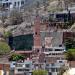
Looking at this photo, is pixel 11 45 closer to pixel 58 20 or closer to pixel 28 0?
pixel 58 20

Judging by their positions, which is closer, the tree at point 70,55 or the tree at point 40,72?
the tree at point 40,72

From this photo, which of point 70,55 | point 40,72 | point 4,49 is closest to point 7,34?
point 4,49

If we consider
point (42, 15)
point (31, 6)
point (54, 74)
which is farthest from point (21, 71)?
point (31, 6)

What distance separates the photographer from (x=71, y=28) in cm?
4250

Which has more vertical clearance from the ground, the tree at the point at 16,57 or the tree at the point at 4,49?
the tree at the point at 4,49

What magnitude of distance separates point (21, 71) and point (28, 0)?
1514 centimetres

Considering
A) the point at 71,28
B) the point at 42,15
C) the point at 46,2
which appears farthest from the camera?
the point at 46,2

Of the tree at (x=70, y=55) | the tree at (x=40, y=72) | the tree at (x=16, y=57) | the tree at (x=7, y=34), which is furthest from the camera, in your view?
the tree at (x=7, y=34)

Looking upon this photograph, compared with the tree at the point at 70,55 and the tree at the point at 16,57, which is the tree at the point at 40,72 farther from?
the tree at the point at 16,57

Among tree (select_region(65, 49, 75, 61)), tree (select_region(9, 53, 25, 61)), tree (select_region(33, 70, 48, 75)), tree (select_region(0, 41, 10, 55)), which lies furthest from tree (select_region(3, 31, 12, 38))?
tree (select_region(33, 70, 48, 75))

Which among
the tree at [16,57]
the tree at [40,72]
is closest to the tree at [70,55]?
the tree at [40,72]

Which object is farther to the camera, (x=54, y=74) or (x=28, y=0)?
(x=28, y=0)

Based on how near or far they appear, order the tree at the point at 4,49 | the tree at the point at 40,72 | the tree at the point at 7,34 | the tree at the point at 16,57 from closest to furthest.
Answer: the tree at the point at 40,72, the tree at the point at 16,57, the tree at the point at 4,49, the tree at the point at 7,34

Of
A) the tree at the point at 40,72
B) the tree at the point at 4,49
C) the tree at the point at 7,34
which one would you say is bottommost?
the tree at the point at 40,72
